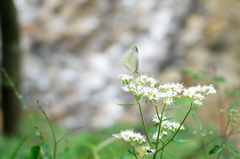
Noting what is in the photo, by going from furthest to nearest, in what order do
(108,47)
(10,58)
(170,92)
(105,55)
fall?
(108,47) < (105,55) < (10,58) < (170,92)

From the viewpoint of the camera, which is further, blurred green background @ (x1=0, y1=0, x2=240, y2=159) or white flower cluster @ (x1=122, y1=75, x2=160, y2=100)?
blurred green background @ (x1=0, y1=0, x2=240, y2=159)

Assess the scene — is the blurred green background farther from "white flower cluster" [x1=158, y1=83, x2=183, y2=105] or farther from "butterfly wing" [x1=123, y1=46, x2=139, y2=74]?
"white flower cluster" [x1=158, y1=83, x2=183, y2=105]

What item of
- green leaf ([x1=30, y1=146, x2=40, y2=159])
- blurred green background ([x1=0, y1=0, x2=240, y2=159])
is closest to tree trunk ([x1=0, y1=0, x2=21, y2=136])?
blurred green background ([x1=0, y1=0, x2=240, y2=159])

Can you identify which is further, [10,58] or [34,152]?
[10,58]

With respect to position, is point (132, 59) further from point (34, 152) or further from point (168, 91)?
point (34, 152)

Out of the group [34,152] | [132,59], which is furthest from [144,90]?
[34,152]

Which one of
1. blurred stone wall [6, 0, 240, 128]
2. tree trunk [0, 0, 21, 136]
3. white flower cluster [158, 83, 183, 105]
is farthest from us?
blurred stone wall [6, 0, 240, 128]
